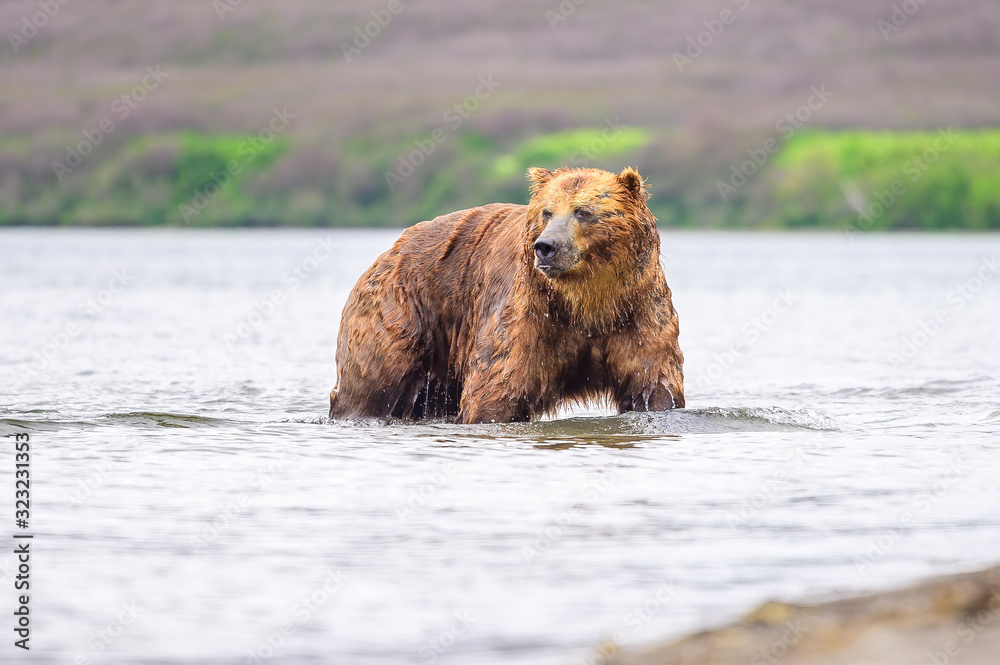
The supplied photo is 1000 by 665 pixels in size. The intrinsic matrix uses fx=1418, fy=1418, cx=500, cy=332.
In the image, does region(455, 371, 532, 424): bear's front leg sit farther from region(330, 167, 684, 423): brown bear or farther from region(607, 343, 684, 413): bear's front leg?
region(607, 343, 684, 413): bear's front leg

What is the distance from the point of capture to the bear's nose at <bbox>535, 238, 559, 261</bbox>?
8.70m

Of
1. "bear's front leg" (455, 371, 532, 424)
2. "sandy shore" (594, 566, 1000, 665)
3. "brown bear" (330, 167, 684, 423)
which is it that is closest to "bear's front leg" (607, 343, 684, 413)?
"brown bear" (330, 167, 684, 423)

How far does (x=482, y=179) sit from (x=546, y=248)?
4617 inches

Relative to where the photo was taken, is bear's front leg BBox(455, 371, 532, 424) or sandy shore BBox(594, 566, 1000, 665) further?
bear's front leg BBox(455, 371, 532, 424)

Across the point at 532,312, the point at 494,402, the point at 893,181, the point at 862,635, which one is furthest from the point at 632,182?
the point at 893,181

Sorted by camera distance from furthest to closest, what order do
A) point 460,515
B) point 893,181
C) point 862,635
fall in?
point 893,181
point 460,515
point 862,635

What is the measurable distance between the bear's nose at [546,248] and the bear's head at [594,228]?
0.02 metres

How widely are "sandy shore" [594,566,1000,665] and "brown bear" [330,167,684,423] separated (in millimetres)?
4188

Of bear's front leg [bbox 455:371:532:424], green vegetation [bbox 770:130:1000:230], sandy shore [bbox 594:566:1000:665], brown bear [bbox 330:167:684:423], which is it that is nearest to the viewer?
sandy shore [bbox 594:566:1000:665]

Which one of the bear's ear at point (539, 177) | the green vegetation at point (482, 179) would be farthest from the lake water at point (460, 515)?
the green vegetation at point (482, 179)

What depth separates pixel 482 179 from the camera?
125 meters

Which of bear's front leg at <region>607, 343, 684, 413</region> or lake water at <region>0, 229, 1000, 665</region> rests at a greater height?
bear's front leg at <region>607, 343, 684, 413</region>

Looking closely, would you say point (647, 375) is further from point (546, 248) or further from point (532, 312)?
point (546, 248)

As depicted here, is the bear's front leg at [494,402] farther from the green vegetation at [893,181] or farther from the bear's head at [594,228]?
the green vegetation at [893,181]
